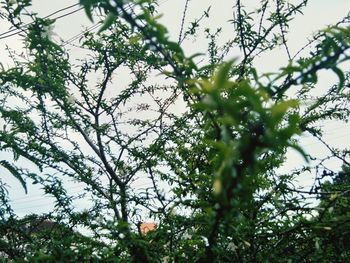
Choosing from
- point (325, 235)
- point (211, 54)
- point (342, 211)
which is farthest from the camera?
point (211, 54)

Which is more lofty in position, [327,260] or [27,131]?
[27,131]

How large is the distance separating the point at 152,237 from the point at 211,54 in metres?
4.03

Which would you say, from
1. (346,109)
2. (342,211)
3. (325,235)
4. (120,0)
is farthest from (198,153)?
(120,0)

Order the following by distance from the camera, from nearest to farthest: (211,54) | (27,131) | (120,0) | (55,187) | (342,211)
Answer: (120,0), (342,211), (55,187), (27,131), (211,54)

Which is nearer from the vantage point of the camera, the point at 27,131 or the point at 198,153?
the point at 27,131

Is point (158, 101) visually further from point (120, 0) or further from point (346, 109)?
point (120, 0)

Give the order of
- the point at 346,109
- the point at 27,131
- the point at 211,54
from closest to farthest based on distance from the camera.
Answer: the point at 27,131 < the point at 346,109 < the point at 211,54

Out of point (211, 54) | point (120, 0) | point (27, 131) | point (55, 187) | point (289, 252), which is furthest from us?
point (211, 54)

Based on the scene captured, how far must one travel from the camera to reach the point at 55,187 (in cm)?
331

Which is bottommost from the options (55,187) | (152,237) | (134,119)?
(152,237)

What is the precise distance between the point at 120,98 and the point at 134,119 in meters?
0.44

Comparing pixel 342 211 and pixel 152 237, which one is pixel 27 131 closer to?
pixel 152 237

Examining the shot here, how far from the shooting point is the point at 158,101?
18.1 feet

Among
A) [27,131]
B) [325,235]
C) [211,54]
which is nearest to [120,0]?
[325,235]
